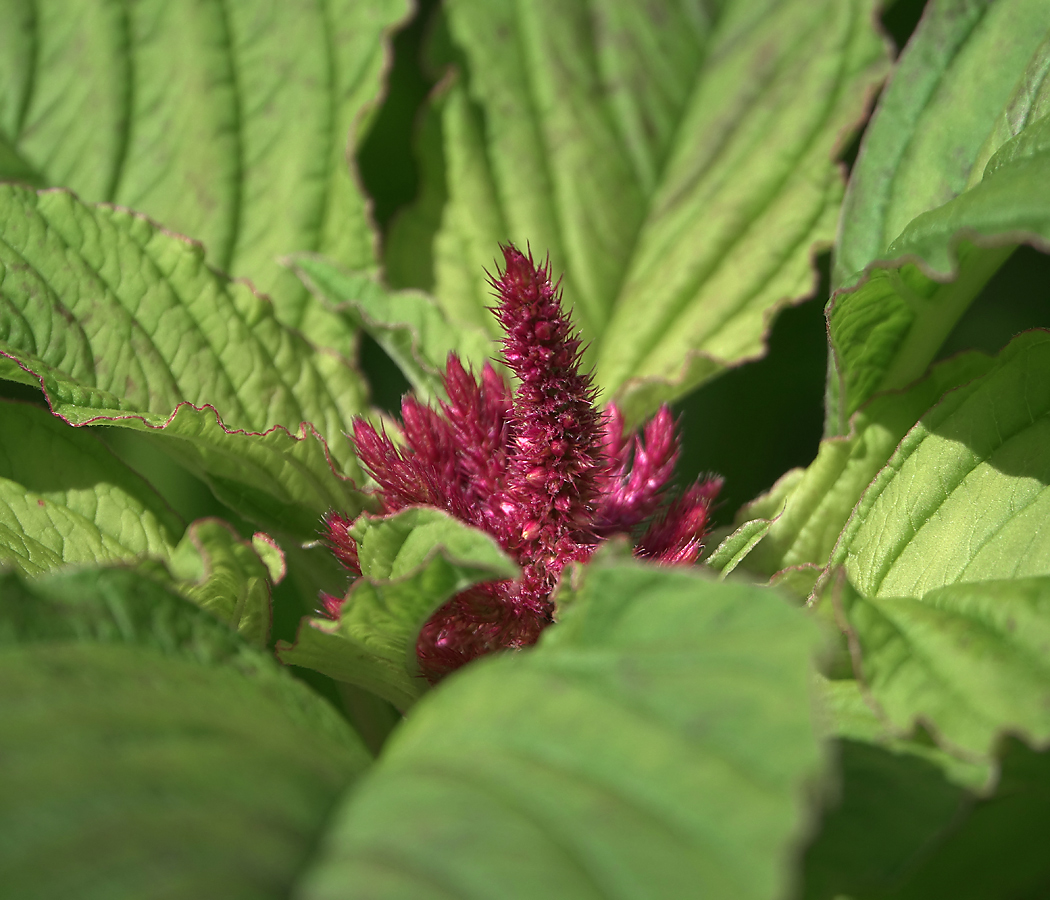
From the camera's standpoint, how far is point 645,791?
59 centimetres

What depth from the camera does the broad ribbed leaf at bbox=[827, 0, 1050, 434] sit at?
1.07 metres

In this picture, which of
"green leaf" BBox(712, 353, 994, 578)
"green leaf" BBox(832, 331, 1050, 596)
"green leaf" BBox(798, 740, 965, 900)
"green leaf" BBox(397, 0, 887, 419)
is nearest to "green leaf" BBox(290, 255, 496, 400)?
"green leaf" BBox(397, 0, 887, 419)

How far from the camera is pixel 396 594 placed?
0.87 m

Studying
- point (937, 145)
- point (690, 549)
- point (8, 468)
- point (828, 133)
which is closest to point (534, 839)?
point (690, 549)

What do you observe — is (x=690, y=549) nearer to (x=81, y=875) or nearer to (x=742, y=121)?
(x=81, y=875)

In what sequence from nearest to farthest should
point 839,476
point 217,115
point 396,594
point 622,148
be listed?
point 396,594
point 839,476
point 217,115
point 622,148

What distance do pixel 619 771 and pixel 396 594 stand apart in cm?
32

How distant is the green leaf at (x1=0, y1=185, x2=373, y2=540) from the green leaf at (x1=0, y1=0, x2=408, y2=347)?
0.26 meters

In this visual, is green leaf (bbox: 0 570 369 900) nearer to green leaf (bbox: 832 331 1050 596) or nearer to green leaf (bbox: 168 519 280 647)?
green leaf (bbox: 168 519 280 647)

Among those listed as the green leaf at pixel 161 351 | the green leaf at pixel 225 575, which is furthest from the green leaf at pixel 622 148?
the green leaf at pixel 225 575

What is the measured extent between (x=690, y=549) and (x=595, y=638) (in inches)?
18.4

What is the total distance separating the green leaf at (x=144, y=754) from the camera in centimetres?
57

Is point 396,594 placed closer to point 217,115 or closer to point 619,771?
point 619,771

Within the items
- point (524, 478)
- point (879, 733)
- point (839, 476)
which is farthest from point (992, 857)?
point (524, 478)
